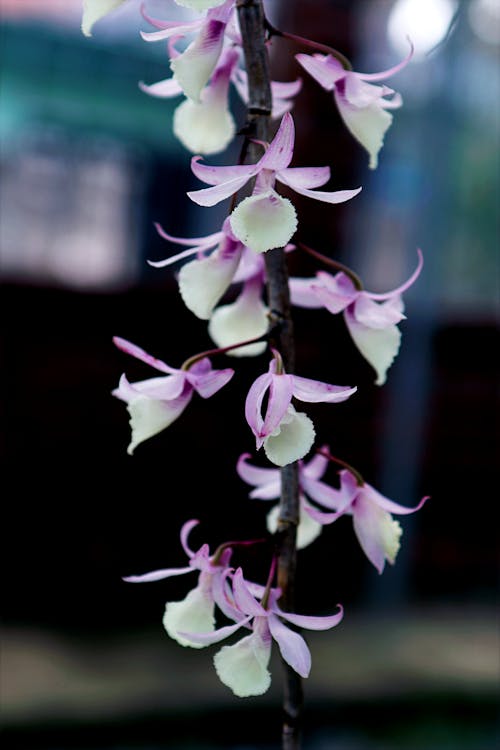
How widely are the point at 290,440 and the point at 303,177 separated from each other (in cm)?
13

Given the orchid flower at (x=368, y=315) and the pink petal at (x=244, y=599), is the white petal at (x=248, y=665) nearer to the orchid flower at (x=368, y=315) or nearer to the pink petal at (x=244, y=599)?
the pink petal at (x=244, y=599)

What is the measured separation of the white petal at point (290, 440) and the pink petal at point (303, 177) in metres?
0.11

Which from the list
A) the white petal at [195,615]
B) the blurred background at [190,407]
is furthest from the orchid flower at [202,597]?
the blurred background at [190,407]

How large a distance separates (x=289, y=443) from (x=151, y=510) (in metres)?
1.62

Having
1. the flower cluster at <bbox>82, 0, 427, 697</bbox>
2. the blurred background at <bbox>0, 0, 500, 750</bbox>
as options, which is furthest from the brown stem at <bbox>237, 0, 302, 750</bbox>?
the blurred background at <bbox>0, 0, 500, 750</bbox>

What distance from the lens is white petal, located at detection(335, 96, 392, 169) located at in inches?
19.8

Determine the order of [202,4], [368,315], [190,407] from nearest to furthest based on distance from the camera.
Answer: [202,4]
[368,315]
[190,407]

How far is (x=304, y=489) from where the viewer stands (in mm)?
555

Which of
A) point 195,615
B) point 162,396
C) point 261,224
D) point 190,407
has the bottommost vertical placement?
point 190,407

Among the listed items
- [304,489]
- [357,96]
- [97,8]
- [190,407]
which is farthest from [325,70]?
[190,407]

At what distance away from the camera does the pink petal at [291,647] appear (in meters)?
0.44

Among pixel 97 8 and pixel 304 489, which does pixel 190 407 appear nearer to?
pixel 304 489

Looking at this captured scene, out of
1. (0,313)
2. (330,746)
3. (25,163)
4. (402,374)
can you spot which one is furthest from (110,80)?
(330,746)

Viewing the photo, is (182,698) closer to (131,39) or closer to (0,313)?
(0,313)
